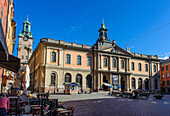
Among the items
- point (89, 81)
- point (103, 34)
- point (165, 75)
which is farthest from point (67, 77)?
point (165, 75)

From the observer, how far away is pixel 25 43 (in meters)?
70.5

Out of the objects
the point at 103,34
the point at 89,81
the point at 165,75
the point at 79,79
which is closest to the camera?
the point at 79,79

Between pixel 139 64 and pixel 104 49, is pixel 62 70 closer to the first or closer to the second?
pixel 104 49

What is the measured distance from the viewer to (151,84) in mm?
47969

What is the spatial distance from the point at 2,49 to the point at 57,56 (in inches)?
1112

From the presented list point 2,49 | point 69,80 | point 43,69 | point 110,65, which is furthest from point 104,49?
point 2,49

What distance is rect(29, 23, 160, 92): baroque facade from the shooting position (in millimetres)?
34844

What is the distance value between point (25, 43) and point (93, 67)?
42.1 metres

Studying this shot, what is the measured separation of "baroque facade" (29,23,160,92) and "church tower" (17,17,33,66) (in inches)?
1221

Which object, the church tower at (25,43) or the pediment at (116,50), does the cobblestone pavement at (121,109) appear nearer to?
the pediment at (116,50)

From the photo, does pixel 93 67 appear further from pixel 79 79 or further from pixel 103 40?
pixel 103 40

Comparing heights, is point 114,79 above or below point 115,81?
above

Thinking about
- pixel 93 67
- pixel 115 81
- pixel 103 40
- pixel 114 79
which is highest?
pixel 103 40

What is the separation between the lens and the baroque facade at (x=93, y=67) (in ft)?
114
